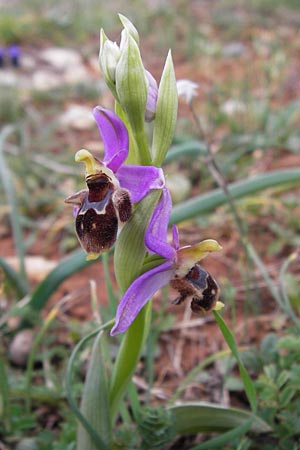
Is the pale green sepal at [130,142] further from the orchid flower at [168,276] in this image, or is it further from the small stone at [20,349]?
the small stone at [20,349]

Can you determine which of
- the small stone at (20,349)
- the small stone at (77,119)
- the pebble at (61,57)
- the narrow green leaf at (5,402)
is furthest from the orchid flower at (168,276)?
the pebble at (61,57)

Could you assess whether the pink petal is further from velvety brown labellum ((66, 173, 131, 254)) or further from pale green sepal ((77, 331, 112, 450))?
pale green sepal ((77, 331, 112, 450))

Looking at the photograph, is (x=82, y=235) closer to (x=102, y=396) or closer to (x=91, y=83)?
(x=102, y=396)

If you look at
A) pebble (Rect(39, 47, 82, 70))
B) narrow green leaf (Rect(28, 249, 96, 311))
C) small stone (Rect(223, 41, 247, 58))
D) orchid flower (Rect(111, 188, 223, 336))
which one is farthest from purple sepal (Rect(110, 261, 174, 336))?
pebble (Rect(39, 47, 82, 70))

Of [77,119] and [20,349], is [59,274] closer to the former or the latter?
[20,349]

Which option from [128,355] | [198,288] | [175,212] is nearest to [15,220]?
[175,212]
